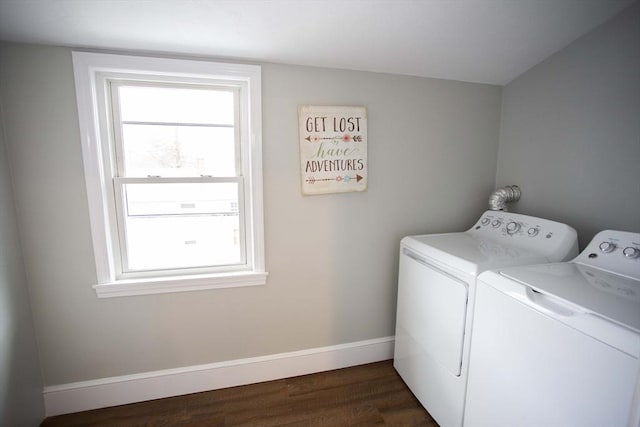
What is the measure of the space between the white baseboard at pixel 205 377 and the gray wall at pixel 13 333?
0.16 meters

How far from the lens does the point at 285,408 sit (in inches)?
68.0

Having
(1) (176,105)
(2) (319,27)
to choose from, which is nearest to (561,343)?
(2) (319,27)

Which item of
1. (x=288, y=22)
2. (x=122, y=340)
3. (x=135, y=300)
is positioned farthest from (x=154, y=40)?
(x=122, y=340)

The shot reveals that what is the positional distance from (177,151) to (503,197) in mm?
2199

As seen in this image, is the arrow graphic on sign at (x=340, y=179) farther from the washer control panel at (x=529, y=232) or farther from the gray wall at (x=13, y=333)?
the gray wall at (x=13, y=333)

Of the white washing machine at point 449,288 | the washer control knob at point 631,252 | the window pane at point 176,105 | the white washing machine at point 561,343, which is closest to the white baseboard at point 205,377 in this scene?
the white washing machine at point 449,288

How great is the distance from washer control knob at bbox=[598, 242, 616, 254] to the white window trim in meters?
1.77

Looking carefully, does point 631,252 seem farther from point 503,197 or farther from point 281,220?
point 281,220

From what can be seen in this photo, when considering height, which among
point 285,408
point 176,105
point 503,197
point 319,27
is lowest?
point 285,408

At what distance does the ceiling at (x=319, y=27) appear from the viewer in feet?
4.17

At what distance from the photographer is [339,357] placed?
81.0 inches

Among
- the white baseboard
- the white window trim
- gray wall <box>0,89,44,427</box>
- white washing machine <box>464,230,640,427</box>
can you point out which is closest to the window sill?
the white window trim

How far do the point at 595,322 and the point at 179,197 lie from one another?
200cm

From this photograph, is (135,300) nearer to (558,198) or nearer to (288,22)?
(288,22)
